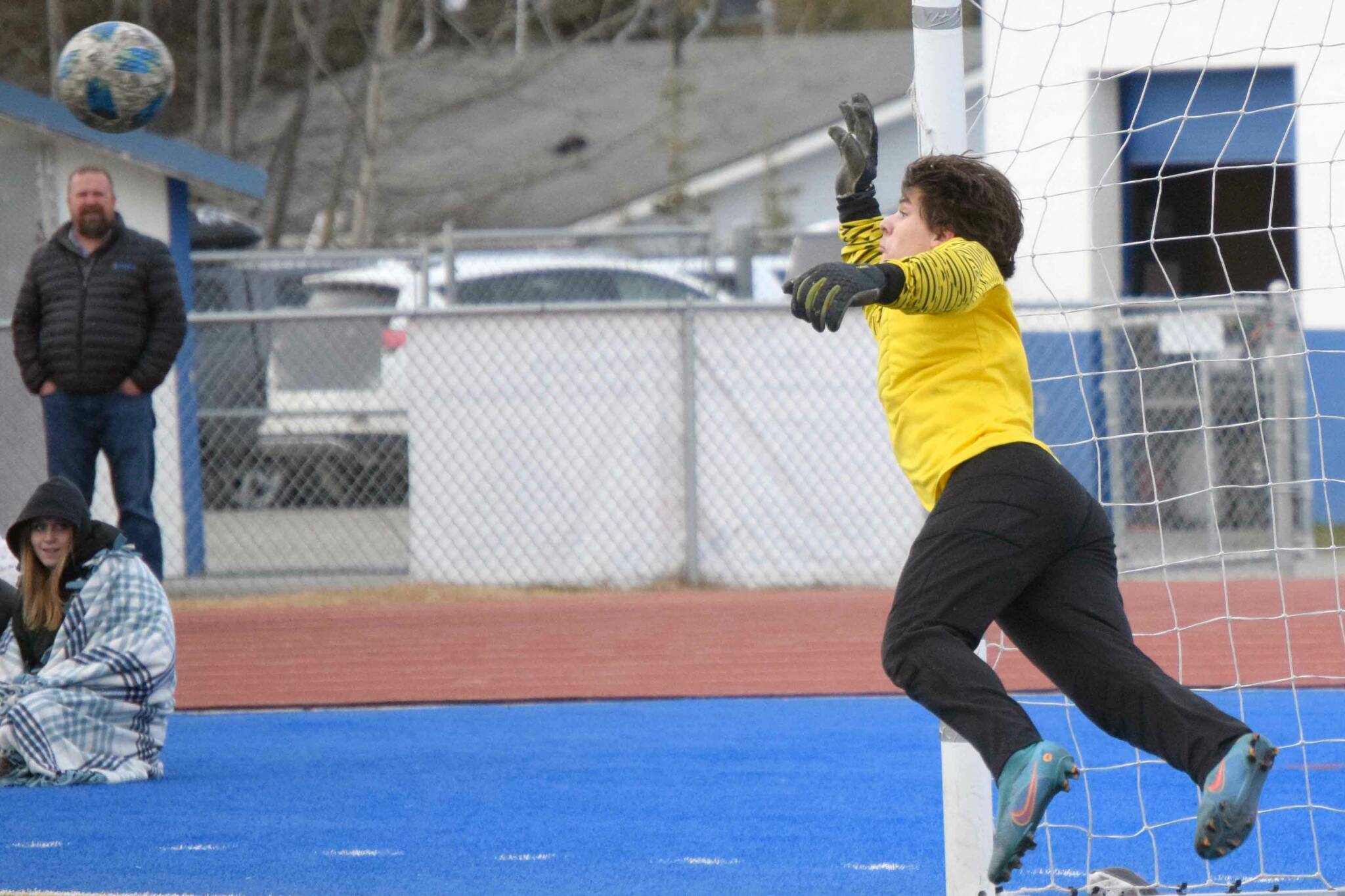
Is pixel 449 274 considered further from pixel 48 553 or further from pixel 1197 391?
pixel 48 553

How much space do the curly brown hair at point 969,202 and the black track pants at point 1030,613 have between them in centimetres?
50

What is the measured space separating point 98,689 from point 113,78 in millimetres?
3143

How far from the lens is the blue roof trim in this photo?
11336 millimetres

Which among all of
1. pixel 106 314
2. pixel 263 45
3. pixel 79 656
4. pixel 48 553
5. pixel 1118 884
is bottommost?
pixel 1118 884

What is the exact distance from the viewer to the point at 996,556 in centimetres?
402

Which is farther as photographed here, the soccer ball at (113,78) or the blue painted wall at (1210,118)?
the blue painted wall at (1210,118)

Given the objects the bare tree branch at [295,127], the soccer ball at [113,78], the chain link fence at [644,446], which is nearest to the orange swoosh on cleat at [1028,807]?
the soccer ball at [113,78]

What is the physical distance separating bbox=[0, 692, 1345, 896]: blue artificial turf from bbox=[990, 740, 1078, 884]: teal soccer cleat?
1.09 metres

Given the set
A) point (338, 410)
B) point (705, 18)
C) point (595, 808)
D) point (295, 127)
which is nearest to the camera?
point (595, 808)

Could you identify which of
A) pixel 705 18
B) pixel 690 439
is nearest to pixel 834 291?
pixel 690 439

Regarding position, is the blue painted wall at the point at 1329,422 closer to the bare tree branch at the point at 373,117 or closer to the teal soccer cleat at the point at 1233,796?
the teal soccer cleat at the point at 1233,796

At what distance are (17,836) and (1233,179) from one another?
46.2ft

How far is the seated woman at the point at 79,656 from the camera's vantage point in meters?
6.61

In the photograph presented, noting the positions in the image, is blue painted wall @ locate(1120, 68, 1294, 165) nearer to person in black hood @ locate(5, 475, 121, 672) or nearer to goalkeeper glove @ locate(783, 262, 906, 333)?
person in black hood @ locate(5, 475, 121, 672)
